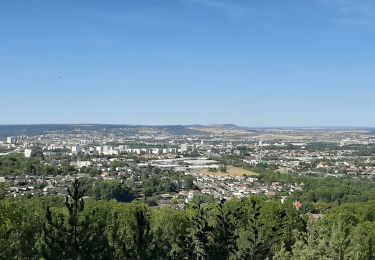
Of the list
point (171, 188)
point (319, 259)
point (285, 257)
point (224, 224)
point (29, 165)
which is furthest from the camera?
point (29, 165)

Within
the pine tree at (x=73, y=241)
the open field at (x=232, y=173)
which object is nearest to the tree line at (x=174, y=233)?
the pine tree at (x=73, y=241)

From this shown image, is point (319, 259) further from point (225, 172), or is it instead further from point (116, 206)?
point (225, 172)

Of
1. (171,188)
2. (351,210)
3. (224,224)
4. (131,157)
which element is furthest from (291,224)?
(131,157)

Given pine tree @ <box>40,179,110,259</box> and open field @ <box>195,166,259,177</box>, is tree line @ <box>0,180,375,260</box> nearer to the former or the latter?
pine tree @ <box>40,179,110,259</box>

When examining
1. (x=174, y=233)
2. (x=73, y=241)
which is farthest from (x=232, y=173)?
(x=73, y=241)

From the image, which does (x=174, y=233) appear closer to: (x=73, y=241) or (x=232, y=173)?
(x=73, y=241)

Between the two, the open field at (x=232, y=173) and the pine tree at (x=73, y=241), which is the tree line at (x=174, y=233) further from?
the open field at (x=232, y=173)

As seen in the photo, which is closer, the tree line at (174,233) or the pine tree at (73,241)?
the pine tree at (73,241)

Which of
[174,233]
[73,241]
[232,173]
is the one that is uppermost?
[73,241]

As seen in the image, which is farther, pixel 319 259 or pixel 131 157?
pixel 131 157

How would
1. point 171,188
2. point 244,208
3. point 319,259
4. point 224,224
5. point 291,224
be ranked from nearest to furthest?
point 319,259 < point 224,224 < point 291,224 < point 244,208 < point 171,188

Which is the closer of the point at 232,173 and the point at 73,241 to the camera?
the point at 73,241
